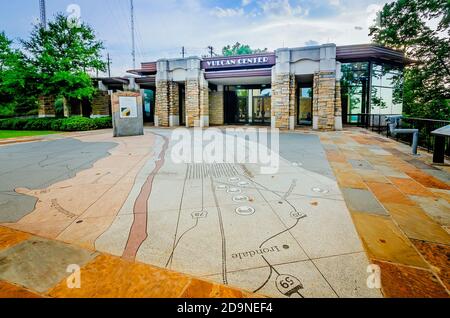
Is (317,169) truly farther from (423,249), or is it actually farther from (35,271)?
(35,271)

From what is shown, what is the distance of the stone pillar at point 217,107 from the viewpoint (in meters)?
21.4

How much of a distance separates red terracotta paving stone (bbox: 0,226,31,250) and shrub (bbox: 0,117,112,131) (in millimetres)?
17129

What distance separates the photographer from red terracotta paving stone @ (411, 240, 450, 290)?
2.14m

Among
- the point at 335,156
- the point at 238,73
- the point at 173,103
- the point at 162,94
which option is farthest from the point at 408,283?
the point at 162,94

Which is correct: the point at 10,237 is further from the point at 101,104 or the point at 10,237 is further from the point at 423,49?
the point at 423,49

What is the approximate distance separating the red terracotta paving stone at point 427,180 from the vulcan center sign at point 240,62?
507 inches

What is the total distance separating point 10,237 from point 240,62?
17.0 meters

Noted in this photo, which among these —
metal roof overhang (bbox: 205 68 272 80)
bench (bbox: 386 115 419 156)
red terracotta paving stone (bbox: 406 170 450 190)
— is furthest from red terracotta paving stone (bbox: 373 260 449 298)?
metal roof overhang (bbox: 205 68 272 80)

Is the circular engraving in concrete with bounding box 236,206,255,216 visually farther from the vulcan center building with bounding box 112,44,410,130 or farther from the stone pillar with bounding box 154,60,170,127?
the stone pillar with bounding box 154,60,170,127

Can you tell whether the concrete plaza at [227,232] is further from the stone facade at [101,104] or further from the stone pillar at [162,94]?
the stone facade at [101,104]

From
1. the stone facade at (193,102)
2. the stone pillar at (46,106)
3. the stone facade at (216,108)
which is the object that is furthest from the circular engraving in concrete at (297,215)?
the stone pillar at (46,106)

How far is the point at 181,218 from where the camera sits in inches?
128

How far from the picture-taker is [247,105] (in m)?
22.2

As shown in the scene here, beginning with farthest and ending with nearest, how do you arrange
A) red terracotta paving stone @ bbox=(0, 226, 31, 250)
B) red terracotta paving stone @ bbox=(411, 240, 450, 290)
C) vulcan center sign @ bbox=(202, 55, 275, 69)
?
vulcan center sign @ bbox=(202, 55, 275, 69)
red terracotta paving stone @ bbox=(0, 226, 31, 250)
red terracotta paving stone @ bbox=(411, 240, 450, 290)
